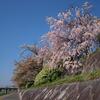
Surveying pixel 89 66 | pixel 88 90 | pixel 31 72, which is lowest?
pixel 88 90

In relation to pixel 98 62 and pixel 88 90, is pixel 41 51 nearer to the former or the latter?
pixel 98 62

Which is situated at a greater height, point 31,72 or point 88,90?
point 31,72

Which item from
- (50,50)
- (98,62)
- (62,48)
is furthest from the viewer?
Answer: (50,50)

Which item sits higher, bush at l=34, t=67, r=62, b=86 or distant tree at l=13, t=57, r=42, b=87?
distant tree at l=13, t=57, r=42, b=87

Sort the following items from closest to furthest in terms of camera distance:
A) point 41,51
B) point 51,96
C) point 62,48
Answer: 1. point 51,96
2. point 62,48
3. point 41,51

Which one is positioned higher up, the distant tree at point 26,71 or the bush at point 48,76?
the distant tree at point 26,71

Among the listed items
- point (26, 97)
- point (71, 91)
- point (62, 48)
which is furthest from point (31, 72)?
point (71, 91)

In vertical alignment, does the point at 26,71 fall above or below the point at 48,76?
above

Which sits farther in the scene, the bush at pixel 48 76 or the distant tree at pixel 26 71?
the distant tree at pixel 26 71

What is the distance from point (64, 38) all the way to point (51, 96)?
14.9m

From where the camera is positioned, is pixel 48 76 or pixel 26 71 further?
pixel 26 71

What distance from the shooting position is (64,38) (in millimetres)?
25391

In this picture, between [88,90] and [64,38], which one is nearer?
[88,90]

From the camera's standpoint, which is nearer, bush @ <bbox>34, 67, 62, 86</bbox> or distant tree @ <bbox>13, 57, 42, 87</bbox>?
bush @ <bbox>34, 67, 62, 86</bbox>
